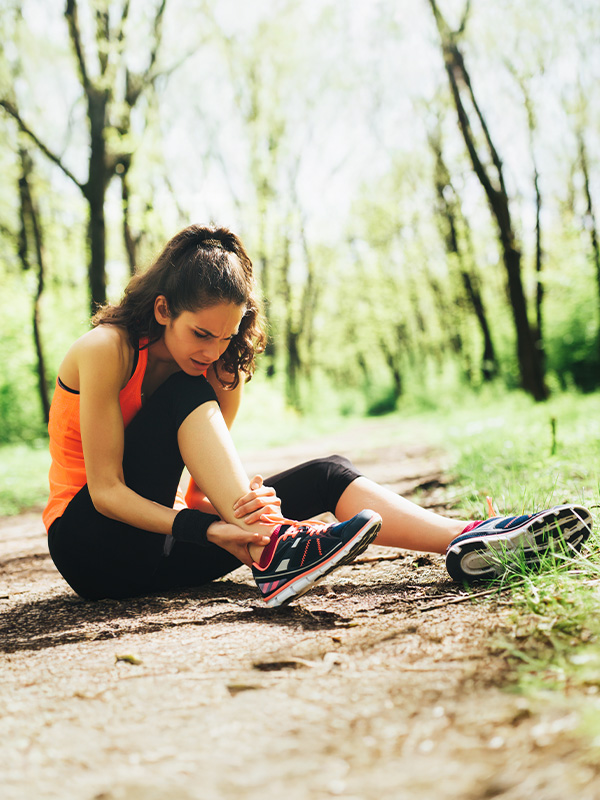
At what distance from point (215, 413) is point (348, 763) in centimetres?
133

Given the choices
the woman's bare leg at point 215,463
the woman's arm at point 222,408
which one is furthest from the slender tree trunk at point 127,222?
the woman's bare leg at point 215,463

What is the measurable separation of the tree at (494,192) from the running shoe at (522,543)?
9843mm

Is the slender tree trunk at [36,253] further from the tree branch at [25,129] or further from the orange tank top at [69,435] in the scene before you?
the orange tank top at [69,435]

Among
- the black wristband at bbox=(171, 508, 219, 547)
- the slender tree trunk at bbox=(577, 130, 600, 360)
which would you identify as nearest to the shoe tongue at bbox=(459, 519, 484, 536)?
the black wristband at bbox=(171, 508, 219, 547)

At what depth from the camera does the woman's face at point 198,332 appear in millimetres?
2232

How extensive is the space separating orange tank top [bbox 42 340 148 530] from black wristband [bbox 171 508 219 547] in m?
0.44

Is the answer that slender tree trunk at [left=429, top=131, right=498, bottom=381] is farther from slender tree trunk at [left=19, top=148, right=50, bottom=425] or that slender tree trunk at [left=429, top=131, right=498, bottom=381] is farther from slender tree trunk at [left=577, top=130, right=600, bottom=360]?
slender tree trunk at [left=19, top=148, right=50, bottom=425]

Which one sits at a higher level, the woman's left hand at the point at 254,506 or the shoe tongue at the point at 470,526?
the woman's left hand at the point at 254,506

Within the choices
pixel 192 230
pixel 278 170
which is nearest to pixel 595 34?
pixel 278 170

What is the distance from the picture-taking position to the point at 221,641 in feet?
5.66

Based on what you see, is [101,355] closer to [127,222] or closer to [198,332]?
[198,332]

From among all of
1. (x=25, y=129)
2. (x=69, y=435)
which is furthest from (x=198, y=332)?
(x=25, y=129)

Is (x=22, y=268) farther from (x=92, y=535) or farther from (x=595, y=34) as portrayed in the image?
(x=92, y=535)

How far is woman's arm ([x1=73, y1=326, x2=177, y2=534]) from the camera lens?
6.82 ft
